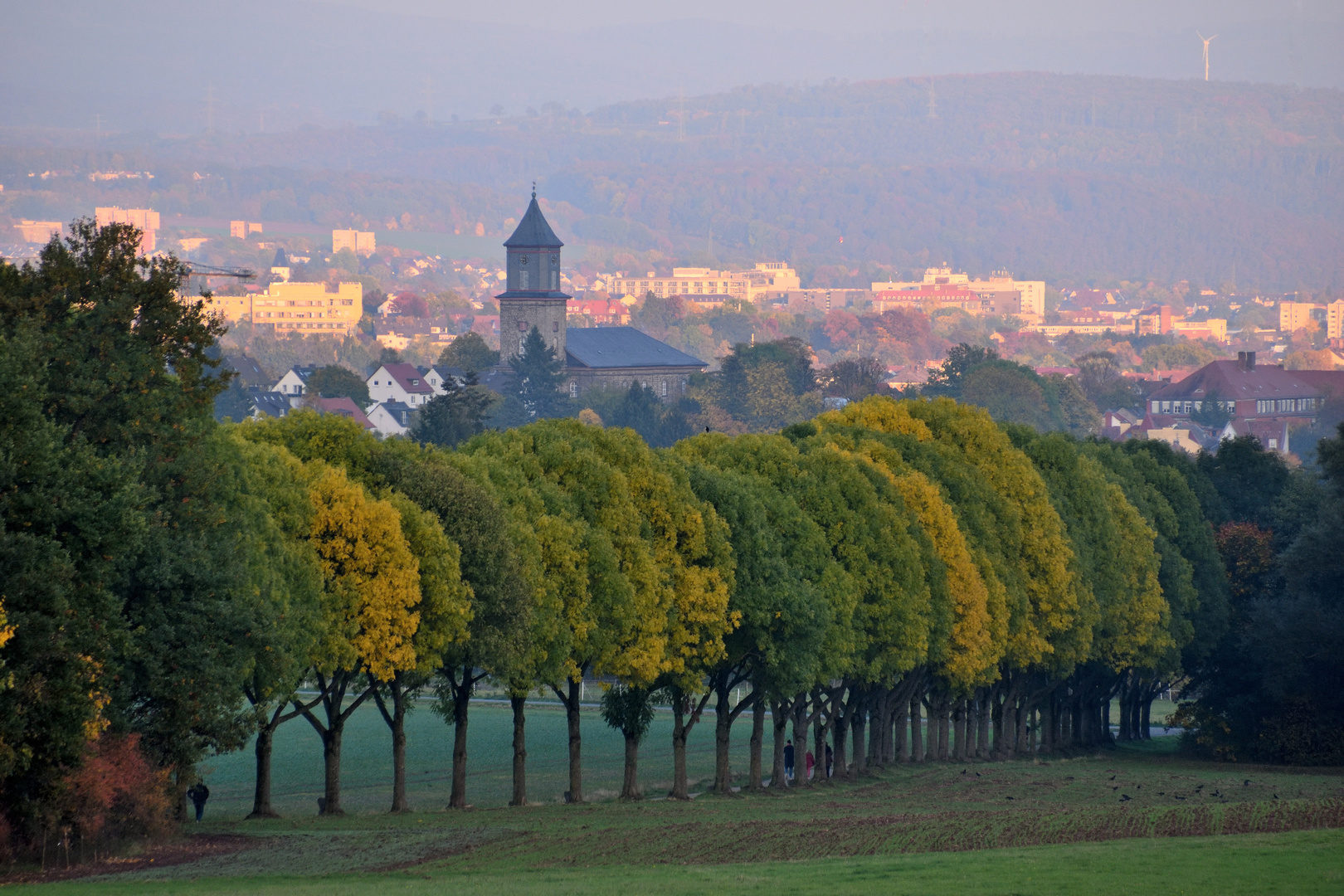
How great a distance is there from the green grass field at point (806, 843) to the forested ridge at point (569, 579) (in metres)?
2.40

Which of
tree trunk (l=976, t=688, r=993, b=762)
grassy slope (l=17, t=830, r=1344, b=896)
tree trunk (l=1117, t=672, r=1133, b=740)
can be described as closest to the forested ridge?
tree trunk (l=976, t=688, r=993, b=762)

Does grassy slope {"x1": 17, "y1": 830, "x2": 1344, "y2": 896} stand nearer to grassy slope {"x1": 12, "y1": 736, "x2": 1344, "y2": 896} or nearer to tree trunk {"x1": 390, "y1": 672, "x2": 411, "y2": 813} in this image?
grassy slope {"x1": 12, "y1": 736, "x2": 1344, "y2": 896}

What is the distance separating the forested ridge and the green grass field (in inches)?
94.5

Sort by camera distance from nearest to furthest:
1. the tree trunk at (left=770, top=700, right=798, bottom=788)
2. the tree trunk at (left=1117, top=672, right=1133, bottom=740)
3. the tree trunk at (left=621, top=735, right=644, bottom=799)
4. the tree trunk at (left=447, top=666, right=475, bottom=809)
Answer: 1. the tree trunk at (left=447, top=666, right=475, bottom=809)
2. the tree trunk at (left=621, top=735, right=644, bottom=799)
3. the tree trunk at (left=770, top=700, right=798, bottom=788)
4. the tree trunk at (left=1117, top=672, right=1133, bottom=740)

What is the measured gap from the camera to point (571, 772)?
50.0 metres

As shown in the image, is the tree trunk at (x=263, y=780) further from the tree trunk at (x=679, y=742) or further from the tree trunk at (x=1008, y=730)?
the tree trunk at (x=1008, y=730)

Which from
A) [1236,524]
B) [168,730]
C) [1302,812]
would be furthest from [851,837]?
[1236,524]

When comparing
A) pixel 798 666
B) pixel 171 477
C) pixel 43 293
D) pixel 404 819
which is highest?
pixel 43 293

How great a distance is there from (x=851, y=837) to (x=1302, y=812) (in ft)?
36.4

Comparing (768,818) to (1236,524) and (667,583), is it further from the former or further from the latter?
(1236,524)

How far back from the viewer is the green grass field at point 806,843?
31.3 meters

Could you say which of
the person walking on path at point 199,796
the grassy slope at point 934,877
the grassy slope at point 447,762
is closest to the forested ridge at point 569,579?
the person walking on path at point 199,796

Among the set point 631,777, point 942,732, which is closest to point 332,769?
point 631,777

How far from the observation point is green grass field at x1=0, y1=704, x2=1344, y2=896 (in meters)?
31.3
